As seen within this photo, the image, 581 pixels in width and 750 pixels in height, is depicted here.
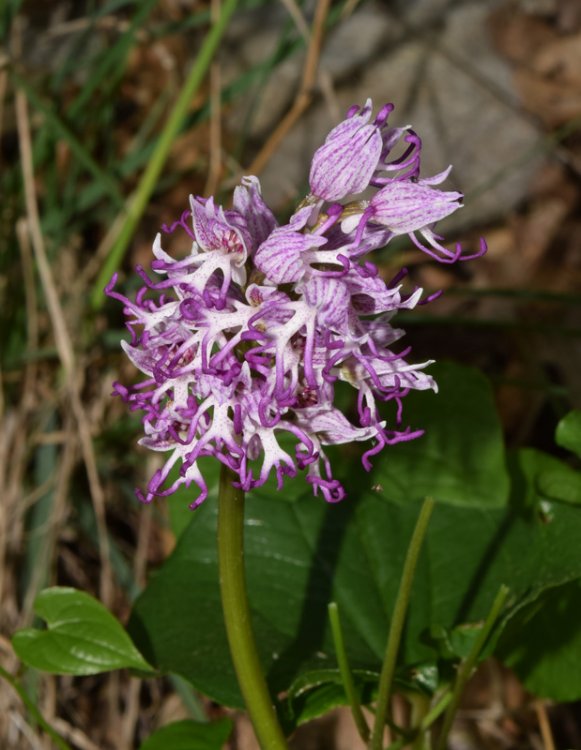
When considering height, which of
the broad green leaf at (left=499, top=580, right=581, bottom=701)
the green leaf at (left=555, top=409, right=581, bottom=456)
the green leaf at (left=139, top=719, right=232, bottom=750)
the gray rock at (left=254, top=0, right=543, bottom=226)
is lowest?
the broad green leaf at (left=499, top=580, right=581, bottom=701)

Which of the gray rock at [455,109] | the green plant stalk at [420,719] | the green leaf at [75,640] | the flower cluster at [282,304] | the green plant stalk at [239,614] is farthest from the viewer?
the gray rock at [455,109]

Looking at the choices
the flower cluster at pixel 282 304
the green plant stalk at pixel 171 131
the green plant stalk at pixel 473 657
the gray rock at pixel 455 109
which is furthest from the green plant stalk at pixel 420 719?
the gray rock at pixel 455 109

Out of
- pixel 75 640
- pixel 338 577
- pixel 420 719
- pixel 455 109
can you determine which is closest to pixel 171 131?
pixel 338 577

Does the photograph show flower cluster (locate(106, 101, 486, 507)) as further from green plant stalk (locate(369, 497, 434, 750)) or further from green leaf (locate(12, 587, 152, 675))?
green leaf (locate(12, 587, 152, 675))

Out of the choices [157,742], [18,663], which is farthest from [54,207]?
[157,742]

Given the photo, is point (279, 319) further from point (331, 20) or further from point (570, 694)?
point (331, 20)

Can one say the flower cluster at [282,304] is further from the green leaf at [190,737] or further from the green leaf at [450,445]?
the green leaf at [450,445]

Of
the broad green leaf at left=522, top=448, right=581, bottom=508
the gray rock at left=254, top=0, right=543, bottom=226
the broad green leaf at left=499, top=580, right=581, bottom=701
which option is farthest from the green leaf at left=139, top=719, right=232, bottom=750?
the gray rock at left=254, top=0, right=543, bottom=226

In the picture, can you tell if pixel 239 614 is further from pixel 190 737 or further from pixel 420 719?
pixel 420 719
